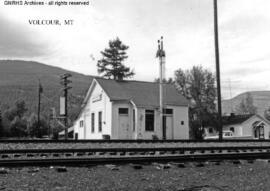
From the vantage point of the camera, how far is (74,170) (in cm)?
691

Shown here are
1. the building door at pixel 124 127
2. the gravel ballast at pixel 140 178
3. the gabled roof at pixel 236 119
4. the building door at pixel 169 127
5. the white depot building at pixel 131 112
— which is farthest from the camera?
the gabled roof at pixel 236 119

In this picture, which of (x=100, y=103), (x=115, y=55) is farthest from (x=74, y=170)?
(x=115, y=55)

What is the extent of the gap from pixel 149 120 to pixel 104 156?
72.9ft

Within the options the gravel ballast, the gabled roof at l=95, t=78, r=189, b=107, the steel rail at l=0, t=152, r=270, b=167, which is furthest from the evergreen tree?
the gravel ballast

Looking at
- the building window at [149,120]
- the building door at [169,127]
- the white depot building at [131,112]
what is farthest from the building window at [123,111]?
the building door at [169,127]

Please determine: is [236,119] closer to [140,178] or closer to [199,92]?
[199,92]

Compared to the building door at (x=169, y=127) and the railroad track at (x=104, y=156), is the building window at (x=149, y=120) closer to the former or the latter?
the building door at (x=169, y=127)

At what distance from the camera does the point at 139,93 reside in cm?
3528

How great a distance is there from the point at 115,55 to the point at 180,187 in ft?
208

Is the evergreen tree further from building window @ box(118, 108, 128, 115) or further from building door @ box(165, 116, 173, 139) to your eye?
building window @ box(118, 108, 128, 115)

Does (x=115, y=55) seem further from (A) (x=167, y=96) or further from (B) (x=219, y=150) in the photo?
(B) (x=219, y=150)

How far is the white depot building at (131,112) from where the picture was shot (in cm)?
3216

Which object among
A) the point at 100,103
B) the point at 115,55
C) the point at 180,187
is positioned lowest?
the point at 180,187

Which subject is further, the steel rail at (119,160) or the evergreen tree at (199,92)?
the evergreen tree at (199,92)
